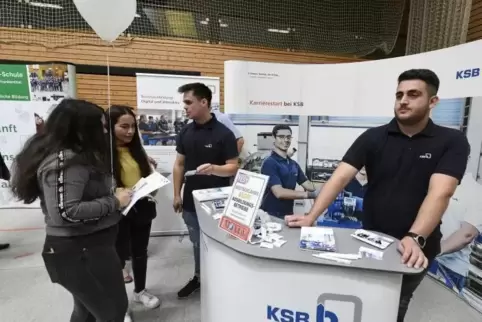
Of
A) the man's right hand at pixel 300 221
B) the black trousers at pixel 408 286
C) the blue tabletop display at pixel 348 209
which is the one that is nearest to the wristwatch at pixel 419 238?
the black trousers at pixel 408 286

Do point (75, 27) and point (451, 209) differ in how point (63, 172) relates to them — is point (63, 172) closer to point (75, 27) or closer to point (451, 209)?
point (451, 209)

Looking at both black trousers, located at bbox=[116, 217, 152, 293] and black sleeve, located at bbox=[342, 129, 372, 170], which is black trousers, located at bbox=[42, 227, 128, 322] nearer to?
black trousers, located at bbox=[116, 217, 152, 293]

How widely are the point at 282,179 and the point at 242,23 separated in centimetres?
360

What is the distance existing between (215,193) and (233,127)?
1.39 metres

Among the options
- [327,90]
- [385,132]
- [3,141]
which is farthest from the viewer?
[3,141]

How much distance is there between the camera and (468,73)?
2182 mm

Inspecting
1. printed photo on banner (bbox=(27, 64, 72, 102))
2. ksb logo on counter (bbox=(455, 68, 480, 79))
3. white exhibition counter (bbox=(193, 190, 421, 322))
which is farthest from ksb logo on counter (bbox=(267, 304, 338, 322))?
printed photo on banner (bbox=(27, 64, 72, 102))

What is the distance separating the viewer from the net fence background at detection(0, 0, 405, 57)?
14.6 feet

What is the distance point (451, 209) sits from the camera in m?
2.48

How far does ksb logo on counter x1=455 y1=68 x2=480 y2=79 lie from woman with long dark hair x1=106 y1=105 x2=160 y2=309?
8.18 ft

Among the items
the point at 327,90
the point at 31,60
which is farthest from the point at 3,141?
the point at 327,90

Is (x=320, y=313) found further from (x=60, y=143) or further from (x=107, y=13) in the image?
(x=107, y=13)

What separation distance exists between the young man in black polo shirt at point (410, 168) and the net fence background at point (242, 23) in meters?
4.26

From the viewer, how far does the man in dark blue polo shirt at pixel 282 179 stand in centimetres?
273
